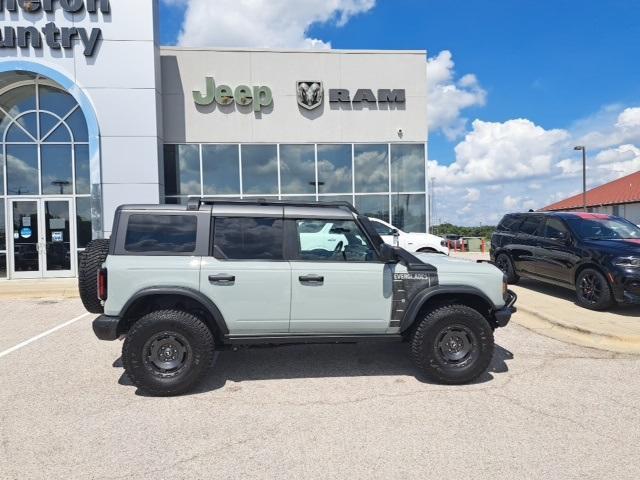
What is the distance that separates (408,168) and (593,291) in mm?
8494

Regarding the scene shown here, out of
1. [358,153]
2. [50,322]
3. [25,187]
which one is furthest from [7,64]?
[358,153]

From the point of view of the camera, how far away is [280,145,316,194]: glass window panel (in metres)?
14.3

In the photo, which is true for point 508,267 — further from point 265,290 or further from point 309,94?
point 309,94

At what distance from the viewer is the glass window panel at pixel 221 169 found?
14.0 m

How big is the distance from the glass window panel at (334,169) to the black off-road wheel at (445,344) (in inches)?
414

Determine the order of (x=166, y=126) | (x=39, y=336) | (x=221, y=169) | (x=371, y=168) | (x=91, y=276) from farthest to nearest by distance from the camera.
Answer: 1. (x=371, y=168)
2. (x=221, y=169)
3. (x=166, y=126)
4. (x=39, y=336)
5. (x=91, y=276)

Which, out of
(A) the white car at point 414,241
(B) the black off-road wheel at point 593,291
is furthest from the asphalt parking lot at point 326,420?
(A) the white car at point 414,241

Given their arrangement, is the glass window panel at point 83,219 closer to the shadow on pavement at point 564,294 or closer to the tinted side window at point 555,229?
the shadow on pavement at point 564,294

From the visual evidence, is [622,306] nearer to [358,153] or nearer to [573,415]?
[573,415]

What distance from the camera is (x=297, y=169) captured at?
14344 millimetres

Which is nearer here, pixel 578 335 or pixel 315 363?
pixel 315 363

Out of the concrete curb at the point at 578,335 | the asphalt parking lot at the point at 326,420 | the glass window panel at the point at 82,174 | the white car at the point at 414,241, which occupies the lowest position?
the asphalt parking lot at the point at 326,420

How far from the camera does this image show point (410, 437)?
3.22m

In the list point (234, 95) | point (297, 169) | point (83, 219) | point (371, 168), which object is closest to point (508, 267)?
point (371, 168)
